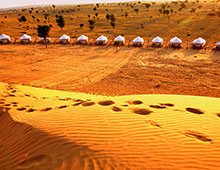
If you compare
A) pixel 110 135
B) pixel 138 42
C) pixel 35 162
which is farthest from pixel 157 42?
pixel 35 162

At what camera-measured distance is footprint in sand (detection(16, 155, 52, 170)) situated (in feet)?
11.2

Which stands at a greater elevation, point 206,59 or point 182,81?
point 206,59

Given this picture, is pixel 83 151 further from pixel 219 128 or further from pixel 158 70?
pixel 158 70

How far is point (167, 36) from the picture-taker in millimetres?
31812

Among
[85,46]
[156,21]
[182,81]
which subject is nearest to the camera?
[182,81]

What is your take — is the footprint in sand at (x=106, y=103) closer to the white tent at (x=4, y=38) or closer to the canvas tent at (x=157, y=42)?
the canvas tent at (x=157, y=42)

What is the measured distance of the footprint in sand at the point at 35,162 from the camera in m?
3.40

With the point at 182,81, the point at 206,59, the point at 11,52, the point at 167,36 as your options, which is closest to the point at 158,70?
the point at 182,81

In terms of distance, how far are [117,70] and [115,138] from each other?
42.6 feet

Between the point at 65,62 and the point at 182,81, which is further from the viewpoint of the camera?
the point at 65,62

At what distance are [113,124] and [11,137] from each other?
9.15 feet

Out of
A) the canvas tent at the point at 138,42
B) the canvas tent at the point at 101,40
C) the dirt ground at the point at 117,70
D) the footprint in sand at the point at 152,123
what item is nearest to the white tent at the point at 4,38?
the dirt ground at the point at 117,70

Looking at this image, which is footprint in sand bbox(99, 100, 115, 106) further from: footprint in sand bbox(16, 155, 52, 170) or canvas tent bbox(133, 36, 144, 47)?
canvas tent bbox(133, 36, 144, 47)

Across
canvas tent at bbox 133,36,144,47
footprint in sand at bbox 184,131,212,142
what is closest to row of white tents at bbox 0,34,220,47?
canvas tent at bbox 133,36,144,47
